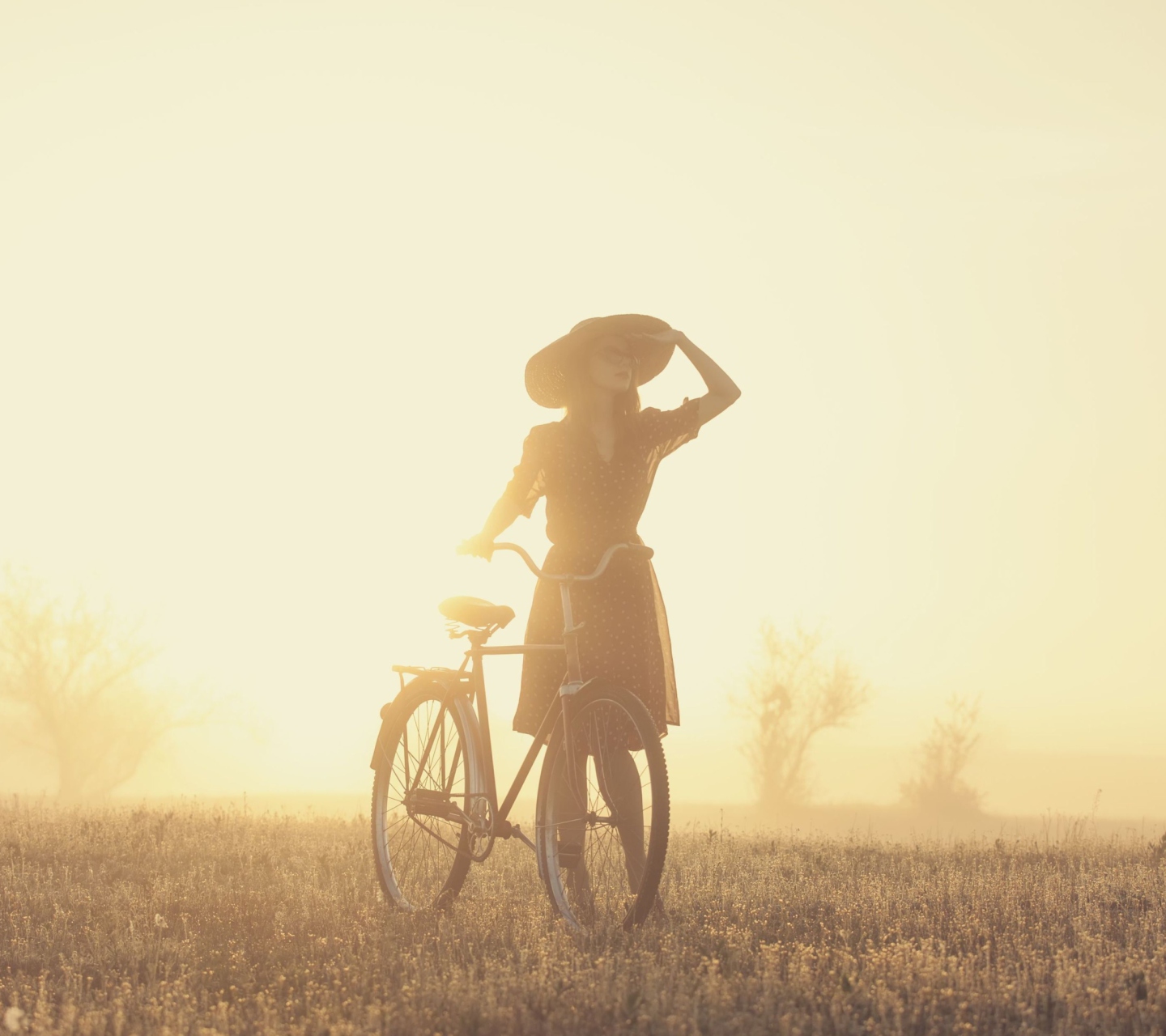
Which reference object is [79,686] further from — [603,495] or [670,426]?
[670,426]

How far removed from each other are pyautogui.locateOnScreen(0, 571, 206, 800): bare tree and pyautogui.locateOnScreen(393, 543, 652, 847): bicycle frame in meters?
43.9

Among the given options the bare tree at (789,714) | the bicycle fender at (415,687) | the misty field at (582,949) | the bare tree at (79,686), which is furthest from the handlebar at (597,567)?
the bare tree at (789,714)

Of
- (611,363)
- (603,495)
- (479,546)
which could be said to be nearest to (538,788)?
(479,546)

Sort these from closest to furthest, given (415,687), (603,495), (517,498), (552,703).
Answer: (552,703) < (603,495) < (517,498) < (415,687)

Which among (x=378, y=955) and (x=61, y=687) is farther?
(x=61, y=687)

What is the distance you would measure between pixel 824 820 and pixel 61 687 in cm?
3287

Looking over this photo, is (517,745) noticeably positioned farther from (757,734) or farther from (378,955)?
(378,955)

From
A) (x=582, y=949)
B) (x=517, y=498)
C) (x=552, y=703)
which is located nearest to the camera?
(x=582, y=949)

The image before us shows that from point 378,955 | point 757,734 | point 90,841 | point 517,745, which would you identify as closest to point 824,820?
point 757,734

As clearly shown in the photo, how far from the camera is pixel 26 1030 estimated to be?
4.09 m

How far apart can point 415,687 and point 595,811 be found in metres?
1.51

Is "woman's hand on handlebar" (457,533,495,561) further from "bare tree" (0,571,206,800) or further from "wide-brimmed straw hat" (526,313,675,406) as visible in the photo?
"bare tree" (0,571,206,800)

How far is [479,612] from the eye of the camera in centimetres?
597

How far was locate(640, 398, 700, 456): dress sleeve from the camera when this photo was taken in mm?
6137
